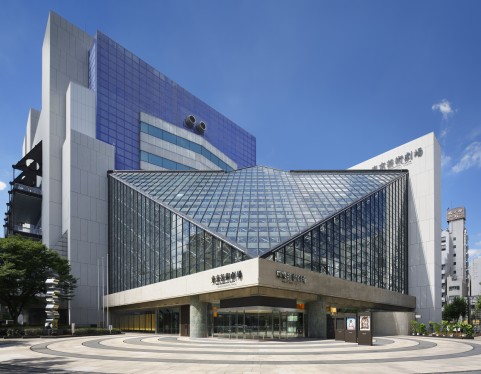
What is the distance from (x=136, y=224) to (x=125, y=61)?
37.4 metres

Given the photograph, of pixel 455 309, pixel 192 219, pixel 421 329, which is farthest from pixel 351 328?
pixel 455 309

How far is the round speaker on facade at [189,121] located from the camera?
Result: 93.9 metres

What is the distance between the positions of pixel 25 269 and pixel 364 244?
40275 mm

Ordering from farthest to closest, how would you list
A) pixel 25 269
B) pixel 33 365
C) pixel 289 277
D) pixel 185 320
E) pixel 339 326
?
1. pixel 25 269
2. pixel 185 320
3. pixel 339 326
4. pixel 289 277
5. pixel 33 365

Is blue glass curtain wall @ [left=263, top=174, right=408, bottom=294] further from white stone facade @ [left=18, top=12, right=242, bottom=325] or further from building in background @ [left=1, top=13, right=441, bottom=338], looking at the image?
white stone facade @ [left=18, top=12, right=242, bottom=325]

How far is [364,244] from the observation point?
55.8 m

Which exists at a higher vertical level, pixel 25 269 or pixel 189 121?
pixel 189 121

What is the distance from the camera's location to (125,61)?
268ft

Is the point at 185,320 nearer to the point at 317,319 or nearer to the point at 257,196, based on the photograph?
the point at 317,319

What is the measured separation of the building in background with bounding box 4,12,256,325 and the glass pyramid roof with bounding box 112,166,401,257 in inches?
270

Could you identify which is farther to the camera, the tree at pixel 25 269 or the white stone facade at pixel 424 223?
the white stone facade at pixel 424 223

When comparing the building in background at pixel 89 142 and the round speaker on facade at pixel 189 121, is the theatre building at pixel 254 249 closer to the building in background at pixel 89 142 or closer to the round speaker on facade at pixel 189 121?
the building in background at pixel 89 142

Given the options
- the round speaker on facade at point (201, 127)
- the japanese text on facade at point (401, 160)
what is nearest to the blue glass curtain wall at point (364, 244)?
the japanese text on facade at point (401, 160)

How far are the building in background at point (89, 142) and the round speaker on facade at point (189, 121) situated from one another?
0.04 m
